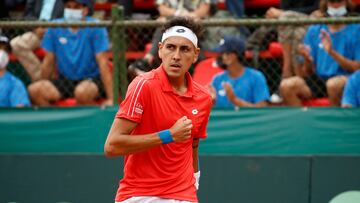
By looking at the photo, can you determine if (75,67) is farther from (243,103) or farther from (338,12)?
(338,12)

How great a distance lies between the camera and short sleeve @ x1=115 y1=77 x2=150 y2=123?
4852mm

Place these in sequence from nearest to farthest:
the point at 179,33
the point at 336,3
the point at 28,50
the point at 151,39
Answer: the point at 179,33 → the point at 336,3 → the point at 28,50 → the point at 151,39

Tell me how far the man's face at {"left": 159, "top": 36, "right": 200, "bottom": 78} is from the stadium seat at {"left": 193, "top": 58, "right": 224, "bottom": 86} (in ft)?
8.83

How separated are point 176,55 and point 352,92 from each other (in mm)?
2755

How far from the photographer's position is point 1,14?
9.79 meters

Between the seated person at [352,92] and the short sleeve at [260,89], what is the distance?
2.46ft

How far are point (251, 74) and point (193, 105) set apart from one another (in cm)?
259

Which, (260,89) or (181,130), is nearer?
(181,130)

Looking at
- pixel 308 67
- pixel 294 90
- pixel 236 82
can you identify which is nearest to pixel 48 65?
pixel 236 82

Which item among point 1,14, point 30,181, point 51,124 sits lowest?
point 30,181

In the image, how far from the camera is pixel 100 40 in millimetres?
8031

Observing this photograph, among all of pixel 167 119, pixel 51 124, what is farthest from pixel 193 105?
pixel 51 124

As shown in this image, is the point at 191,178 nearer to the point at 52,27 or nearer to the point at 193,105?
the point at 193,105

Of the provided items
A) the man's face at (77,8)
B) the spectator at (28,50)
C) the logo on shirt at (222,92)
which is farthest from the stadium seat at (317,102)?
the spectator at (28,50)
